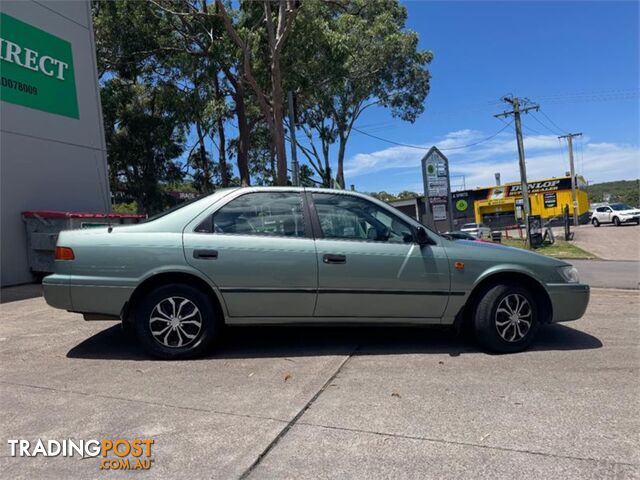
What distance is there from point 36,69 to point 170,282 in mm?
8800

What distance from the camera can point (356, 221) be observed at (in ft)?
15.3

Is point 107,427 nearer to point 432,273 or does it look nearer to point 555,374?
point 432,273

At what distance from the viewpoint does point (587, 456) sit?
2793mm

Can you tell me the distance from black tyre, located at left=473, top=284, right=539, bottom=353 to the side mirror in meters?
0.76

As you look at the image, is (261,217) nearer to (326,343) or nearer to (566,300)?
(326,343)

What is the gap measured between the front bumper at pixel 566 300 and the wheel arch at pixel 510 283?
0.05 metres

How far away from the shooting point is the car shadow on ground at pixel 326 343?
186 inches

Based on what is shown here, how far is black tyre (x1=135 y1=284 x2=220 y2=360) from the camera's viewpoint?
4363 mm

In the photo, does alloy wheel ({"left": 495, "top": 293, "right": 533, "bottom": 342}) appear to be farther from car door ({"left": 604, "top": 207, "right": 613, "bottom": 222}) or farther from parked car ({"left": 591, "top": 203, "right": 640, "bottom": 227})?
car door ({"left": 604, "top": 207, "right": 613, "bottom": 222})

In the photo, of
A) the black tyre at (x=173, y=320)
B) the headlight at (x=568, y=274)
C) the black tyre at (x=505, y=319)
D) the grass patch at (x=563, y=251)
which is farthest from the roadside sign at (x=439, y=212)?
the grass patch at (x=563, y=251)

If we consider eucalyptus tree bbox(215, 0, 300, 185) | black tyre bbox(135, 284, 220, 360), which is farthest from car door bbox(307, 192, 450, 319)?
eucalyptus tree bbox(215, 0, 300, 185)

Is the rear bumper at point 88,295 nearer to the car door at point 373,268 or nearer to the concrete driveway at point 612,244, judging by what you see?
the car door at point 373,268

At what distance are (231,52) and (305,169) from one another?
45.4 feet

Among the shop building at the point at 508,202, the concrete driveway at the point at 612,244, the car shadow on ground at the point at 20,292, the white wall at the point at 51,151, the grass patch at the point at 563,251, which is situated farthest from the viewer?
the shop building at the point at 508,202
